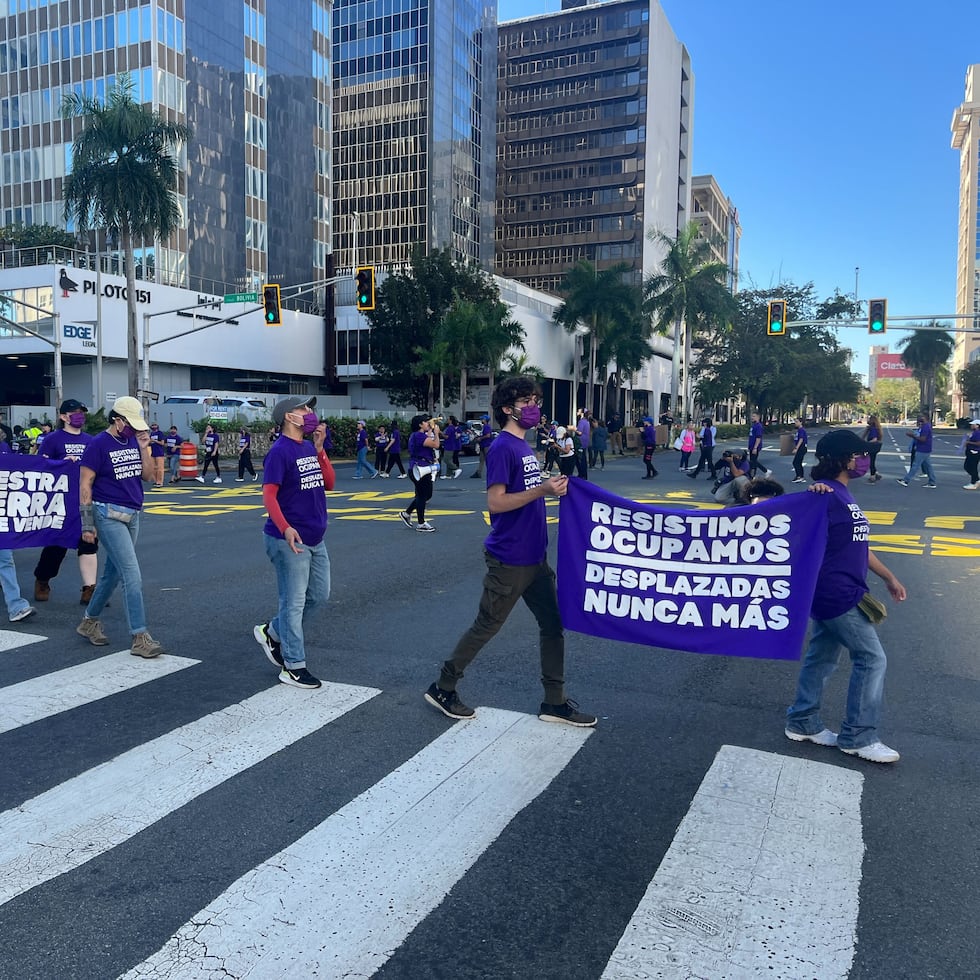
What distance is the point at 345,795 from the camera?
4.02 metres

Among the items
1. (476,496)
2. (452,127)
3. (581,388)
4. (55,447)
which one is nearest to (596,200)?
(452,127)

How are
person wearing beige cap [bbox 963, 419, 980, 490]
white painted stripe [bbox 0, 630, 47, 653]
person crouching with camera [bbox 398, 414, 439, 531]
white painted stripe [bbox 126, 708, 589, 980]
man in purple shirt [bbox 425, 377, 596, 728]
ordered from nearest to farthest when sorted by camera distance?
white painted stripe [bbox 126, 708, 589, 980] → man in purple shirt [bbox 425, 377, 596, 728] → white painted stripe [bbox 0, 630, 47, 653] → person crouching with camera [bbox 398, 414, 439, 531] → person wearing beige cap [bbox 963, 419, 980, 490]

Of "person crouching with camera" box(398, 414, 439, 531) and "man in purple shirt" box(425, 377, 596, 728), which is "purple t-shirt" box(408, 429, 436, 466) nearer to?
"person crouching with camera" box(398, 414, 439, 531)

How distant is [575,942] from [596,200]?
103 metres

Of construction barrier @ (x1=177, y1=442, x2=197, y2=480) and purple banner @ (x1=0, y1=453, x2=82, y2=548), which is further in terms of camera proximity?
construction barrier @ (x1=177, y1=442, x2=197, y2=480)

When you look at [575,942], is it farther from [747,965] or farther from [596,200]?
[596,200]

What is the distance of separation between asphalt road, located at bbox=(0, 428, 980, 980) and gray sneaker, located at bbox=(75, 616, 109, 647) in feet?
0.24

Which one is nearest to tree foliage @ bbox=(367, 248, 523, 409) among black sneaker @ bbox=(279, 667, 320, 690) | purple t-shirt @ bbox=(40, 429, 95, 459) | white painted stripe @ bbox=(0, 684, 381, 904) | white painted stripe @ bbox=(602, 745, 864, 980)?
purple t-shirt @ bbox=(40, 429, 95, 459)

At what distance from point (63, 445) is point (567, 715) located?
6155 millimetres

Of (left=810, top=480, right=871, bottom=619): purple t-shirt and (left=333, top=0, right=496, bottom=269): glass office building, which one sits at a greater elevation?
(left=333, top=0, right=496, bottom=269): glass office building

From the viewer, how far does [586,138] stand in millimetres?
100125

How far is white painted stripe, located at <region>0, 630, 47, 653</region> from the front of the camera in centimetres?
663

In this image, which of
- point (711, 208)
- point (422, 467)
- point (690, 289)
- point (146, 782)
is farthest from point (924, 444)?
point (711, 208)

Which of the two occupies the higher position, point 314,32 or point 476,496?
point 314,32
